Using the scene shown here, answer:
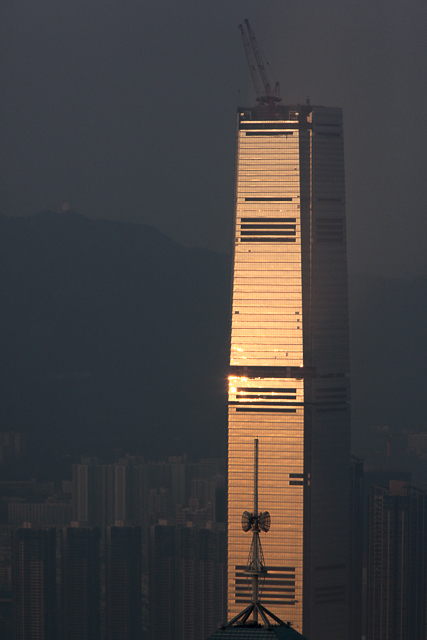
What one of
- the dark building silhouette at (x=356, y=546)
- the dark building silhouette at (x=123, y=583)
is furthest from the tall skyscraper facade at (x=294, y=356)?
the dark building silhouette at (x=123, y=583)

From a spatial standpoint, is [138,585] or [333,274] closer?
[138,585]

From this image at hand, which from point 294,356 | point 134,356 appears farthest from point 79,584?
point 294,356

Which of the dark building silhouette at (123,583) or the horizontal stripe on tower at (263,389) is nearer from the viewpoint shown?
the dark building silhouette at (123,583)

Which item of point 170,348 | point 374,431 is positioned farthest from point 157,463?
point 374,431

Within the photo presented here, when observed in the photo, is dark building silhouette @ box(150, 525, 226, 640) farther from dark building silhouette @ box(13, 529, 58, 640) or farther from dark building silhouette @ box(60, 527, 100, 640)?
dark building silhouette @ box(13, 529, 58, 640)

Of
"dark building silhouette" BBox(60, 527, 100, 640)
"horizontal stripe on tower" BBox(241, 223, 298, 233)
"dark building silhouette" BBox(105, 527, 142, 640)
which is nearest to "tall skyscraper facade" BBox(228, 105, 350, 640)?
"horizontal stripe on tower" BBox(241, 223, 298, 233)

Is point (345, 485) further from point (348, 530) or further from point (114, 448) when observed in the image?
point (114, 448)

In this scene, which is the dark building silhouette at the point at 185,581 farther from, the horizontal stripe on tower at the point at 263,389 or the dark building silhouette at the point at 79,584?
the horizontal stripe on tower at the point at 263,389
